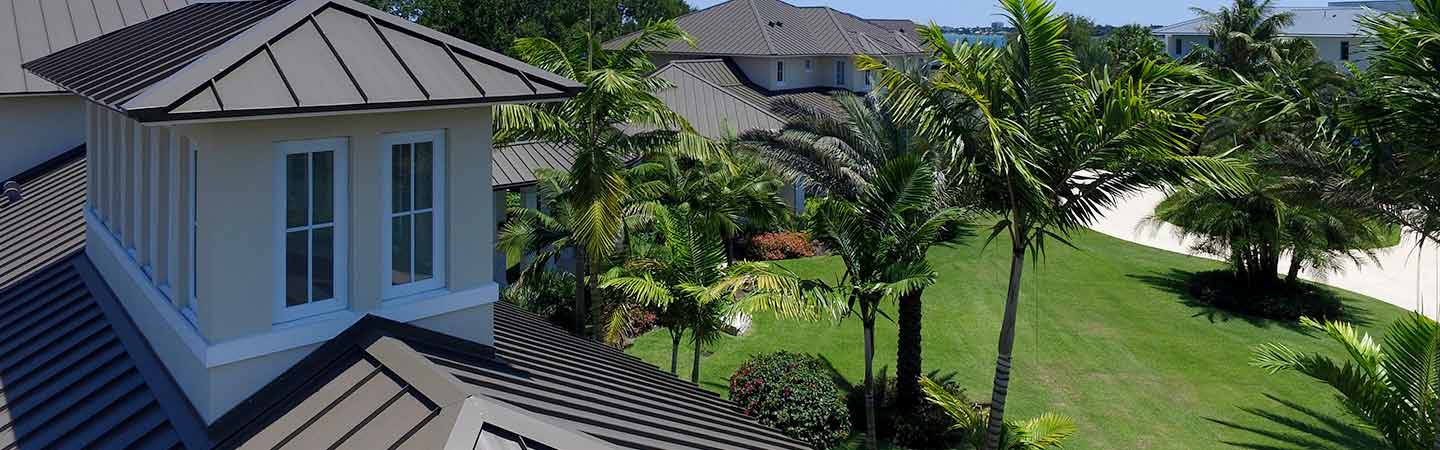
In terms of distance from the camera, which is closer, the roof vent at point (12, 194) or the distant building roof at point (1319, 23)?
the roof vent at point (12, 194)

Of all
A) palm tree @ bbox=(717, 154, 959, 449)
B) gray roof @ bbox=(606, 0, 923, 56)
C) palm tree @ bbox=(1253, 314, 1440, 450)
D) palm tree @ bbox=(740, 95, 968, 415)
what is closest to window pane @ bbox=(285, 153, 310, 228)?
palm tree @ bbox=(717, 154, 959, 449)

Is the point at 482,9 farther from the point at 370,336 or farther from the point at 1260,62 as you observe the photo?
the point at 370,336

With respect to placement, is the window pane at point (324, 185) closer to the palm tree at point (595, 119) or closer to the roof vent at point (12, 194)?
the palm tree at point (595, 119)

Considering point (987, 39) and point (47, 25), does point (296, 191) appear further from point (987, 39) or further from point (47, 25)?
point (47, 25)

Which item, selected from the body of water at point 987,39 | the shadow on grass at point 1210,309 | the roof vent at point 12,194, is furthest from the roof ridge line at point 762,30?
the roof vent at point 12,194

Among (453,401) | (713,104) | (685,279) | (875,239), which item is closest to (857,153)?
(875,239)

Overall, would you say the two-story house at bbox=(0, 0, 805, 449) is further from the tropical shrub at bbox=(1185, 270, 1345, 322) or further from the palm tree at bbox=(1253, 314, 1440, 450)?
the tropical shrub at bbox=(1185, 270, 1345, 322)

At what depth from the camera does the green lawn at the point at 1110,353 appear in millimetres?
20455

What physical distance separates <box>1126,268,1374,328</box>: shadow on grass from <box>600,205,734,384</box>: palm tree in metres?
16.0

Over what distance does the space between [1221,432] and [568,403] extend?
1658 centimetres

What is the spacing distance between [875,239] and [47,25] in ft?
43.4

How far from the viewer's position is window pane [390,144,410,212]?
748cm

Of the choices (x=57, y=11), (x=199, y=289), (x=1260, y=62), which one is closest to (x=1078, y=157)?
(x=199, y=289)

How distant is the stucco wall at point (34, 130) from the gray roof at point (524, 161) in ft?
31.6
